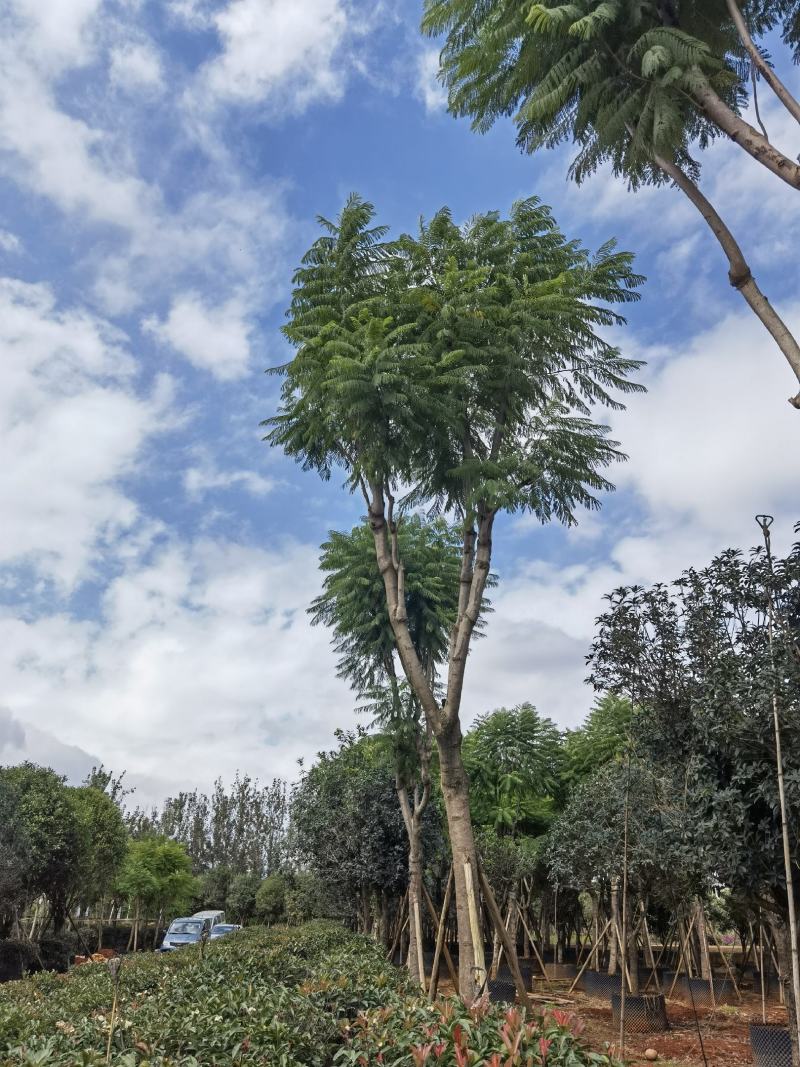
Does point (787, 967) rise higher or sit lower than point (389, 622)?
lower

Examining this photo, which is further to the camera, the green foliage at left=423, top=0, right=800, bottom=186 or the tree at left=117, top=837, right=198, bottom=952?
the tree at left=117, top=837, right=198, bottom=952

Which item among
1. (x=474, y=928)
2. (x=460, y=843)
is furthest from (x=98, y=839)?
(x=474, y=928)

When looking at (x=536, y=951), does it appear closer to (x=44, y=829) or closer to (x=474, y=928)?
(x=44, y=829)

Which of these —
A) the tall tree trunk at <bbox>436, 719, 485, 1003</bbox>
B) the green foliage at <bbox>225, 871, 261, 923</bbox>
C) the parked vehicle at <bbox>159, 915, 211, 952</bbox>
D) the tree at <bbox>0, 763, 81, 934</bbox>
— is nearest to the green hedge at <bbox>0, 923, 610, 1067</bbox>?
the tall tree trunk at <bbox>436, 719, 485, 1003</bbox>

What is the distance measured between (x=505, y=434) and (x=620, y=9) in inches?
208

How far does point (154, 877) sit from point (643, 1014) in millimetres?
25808

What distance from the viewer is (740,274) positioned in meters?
7.52

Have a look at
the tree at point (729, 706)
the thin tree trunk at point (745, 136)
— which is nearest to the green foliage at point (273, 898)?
the tree at point (729, 706)

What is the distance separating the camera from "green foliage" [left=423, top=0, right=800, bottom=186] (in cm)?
780

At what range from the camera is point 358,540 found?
17.2 metres

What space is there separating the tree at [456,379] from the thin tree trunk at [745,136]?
2.93m

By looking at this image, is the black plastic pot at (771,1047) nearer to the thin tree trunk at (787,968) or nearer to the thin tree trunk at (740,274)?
the thin tree trunk at (787,968)

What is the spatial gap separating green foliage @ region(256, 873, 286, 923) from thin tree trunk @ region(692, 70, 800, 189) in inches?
1444

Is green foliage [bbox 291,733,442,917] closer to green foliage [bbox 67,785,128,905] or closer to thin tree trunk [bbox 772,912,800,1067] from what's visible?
green foliage [bbox 67,785,128,905]
